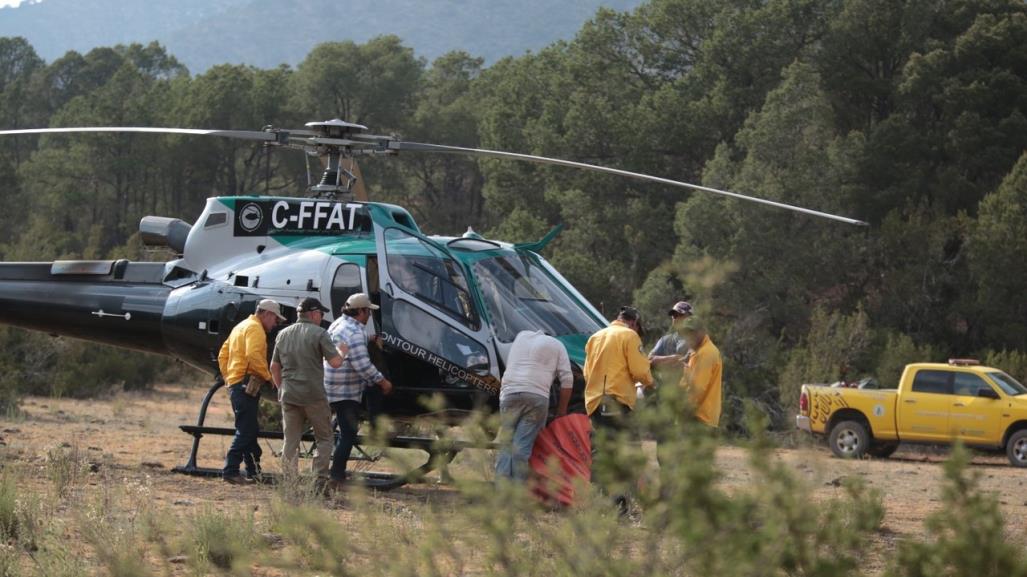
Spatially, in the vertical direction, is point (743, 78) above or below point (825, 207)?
above

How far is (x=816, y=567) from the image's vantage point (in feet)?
12.6

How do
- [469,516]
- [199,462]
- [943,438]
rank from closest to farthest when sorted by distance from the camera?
1. [469,516]
2. [199,462]
3. [943,438]

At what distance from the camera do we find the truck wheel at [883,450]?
22.0 meters

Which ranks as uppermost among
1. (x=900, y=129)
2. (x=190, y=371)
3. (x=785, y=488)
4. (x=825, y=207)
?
(x=900, y=129)

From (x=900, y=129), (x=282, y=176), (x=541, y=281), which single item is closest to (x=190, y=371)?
(x=282, y=176)

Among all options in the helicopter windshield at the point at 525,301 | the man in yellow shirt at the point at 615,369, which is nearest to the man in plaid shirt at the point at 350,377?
the helicopter windshield at the point at 525,301

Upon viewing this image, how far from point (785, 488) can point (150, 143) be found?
164 ft

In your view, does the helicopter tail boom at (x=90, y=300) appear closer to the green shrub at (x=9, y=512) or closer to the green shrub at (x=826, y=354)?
the green shrub at (x=9, y=512)

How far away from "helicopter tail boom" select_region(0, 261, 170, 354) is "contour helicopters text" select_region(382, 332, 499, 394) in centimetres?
273

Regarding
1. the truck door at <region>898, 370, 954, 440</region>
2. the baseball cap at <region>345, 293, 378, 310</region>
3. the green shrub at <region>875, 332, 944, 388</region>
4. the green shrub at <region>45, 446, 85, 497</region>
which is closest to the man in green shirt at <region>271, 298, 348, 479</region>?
the baseball cap at <region>345, 293, 378, 310</region>

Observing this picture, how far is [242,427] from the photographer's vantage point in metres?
11.8

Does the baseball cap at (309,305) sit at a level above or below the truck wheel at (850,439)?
above

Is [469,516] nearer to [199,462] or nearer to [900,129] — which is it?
[199,462]

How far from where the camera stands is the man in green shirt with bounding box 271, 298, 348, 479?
10859mm
